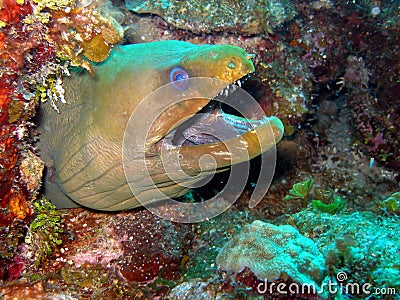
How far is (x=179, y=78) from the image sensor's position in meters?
2.33

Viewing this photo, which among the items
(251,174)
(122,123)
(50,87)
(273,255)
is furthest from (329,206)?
(50,87)

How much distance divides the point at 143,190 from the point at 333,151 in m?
3.88

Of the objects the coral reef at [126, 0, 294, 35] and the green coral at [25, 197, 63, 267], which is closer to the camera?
the green coral at [25, 197, 63, 267]

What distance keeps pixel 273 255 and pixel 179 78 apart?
54.7 inches

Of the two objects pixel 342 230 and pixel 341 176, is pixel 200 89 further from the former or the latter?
pixel 341 176

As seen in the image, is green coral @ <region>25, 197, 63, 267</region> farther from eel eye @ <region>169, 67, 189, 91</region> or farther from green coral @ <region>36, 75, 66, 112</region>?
eel eye @ <region>169, 67, 189, 91</region>

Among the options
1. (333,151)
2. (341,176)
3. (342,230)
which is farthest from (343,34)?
(342,230)

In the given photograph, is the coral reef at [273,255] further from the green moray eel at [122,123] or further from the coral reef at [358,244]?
the green moray eel at [122,123]

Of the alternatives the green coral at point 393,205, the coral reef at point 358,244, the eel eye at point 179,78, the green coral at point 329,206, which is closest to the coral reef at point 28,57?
the eel eye at point 179,78

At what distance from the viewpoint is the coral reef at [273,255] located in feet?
7.41

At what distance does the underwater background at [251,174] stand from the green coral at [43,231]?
11 millimetres

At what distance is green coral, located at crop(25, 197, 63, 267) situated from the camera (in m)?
2.68

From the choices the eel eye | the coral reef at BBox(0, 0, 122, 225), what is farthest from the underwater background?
the eel eye

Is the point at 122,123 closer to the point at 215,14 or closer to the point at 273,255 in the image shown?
the point at 273,255
